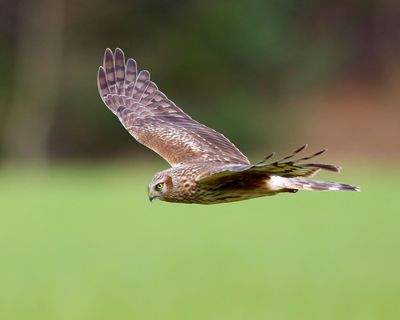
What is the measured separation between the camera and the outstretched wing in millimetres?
7844

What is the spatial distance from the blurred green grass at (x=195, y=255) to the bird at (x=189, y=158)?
191 inches

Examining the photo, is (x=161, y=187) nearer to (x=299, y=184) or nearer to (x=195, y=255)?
(x=299, y=184)

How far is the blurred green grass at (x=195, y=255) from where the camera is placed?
14656 mm

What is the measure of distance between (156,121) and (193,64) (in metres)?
26.1

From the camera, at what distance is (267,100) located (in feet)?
121

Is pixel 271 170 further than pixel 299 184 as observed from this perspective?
No

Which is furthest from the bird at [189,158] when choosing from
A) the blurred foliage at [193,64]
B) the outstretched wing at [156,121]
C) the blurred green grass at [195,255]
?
the blurred foliage at [193,64]

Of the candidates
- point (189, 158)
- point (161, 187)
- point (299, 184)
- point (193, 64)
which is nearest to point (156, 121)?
point (189, 158)

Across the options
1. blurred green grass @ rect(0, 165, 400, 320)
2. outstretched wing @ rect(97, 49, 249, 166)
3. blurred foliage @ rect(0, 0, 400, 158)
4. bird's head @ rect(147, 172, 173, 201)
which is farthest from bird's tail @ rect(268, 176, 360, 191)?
blurred foliage @ rect(0, 0, 400, 158)

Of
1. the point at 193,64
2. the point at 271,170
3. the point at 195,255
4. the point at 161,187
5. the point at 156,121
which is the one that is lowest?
the point at 271,170

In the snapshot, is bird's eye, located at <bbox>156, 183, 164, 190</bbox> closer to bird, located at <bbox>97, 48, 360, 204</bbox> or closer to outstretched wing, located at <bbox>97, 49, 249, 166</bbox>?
bird, located at <bbox>97, 48, 360, 204</bbox>

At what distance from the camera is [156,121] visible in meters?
8.80

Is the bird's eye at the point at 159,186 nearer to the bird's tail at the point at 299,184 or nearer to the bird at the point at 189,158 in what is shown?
the bird at the point at 189,158

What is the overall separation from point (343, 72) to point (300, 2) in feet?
8.62
